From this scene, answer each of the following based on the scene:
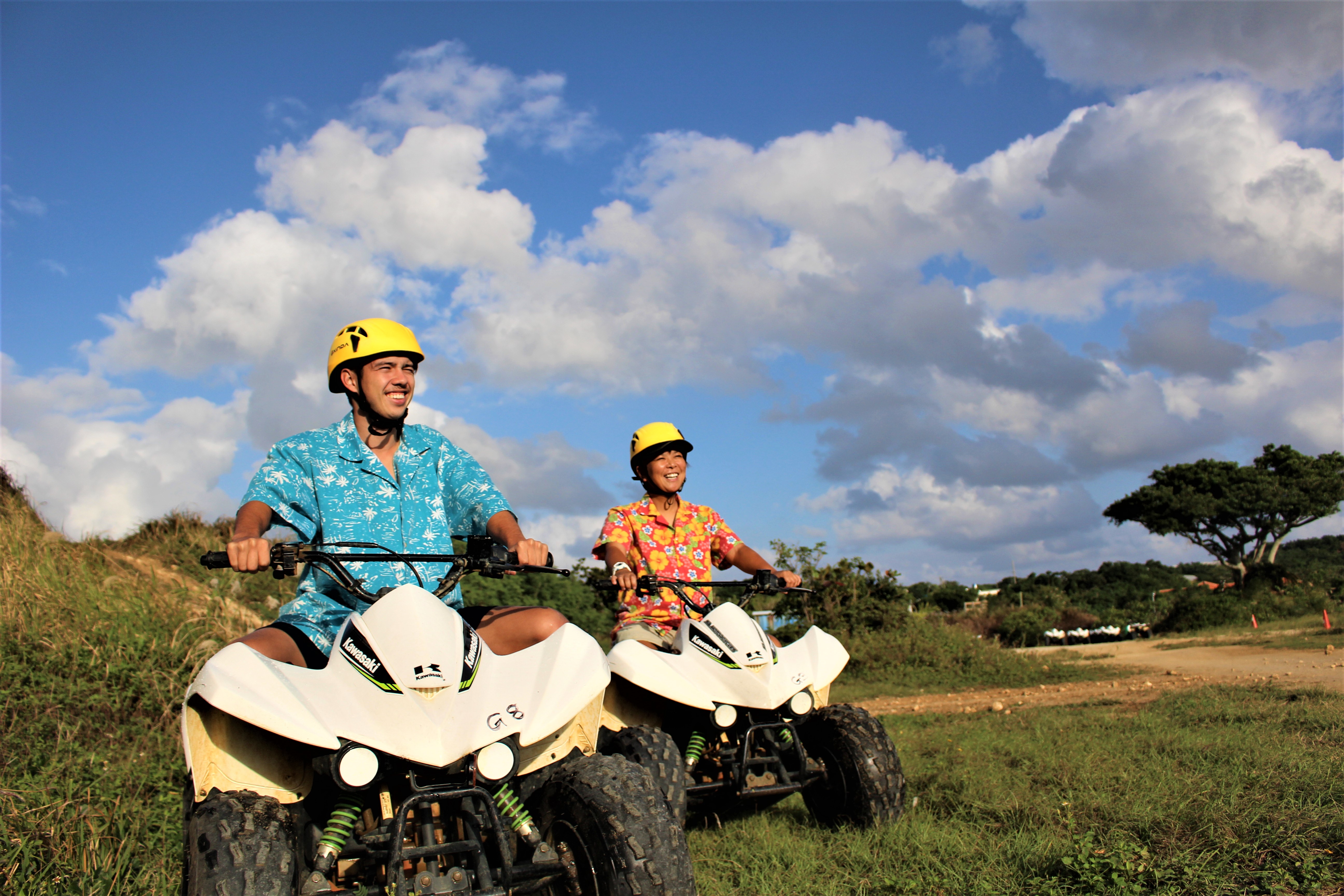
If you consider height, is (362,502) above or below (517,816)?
above

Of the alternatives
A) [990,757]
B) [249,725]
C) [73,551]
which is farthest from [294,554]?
[73,551]

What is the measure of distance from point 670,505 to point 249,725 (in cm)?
327

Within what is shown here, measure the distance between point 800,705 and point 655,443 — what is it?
1834 mm

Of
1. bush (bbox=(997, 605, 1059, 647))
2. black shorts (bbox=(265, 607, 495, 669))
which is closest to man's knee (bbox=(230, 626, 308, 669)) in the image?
black shorts (bbox=(265, 607, 495, 669))

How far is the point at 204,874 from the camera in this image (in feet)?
7.41

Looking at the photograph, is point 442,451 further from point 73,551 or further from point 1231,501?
point 1231,501

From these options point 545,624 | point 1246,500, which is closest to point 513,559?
point 545,624

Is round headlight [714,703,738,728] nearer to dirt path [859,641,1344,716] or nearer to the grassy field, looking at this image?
the grassy field

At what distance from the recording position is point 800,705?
4.42 m

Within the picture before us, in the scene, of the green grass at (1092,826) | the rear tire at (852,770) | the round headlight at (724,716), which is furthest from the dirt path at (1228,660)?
the round headlight at (724,716)

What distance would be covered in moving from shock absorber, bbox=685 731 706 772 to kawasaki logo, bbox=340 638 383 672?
2.32m

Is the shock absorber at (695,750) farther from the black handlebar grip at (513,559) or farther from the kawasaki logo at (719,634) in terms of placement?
the black handlebar grip at (513,559)

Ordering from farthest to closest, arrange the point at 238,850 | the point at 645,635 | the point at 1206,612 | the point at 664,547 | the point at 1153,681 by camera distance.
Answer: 1. the point at 1206,612
2. the point at 1153,681
3. the point at 664,547
4. the point at 645,635
5. the point at 238,850

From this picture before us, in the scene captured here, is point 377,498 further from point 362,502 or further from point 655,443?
point 655,443
